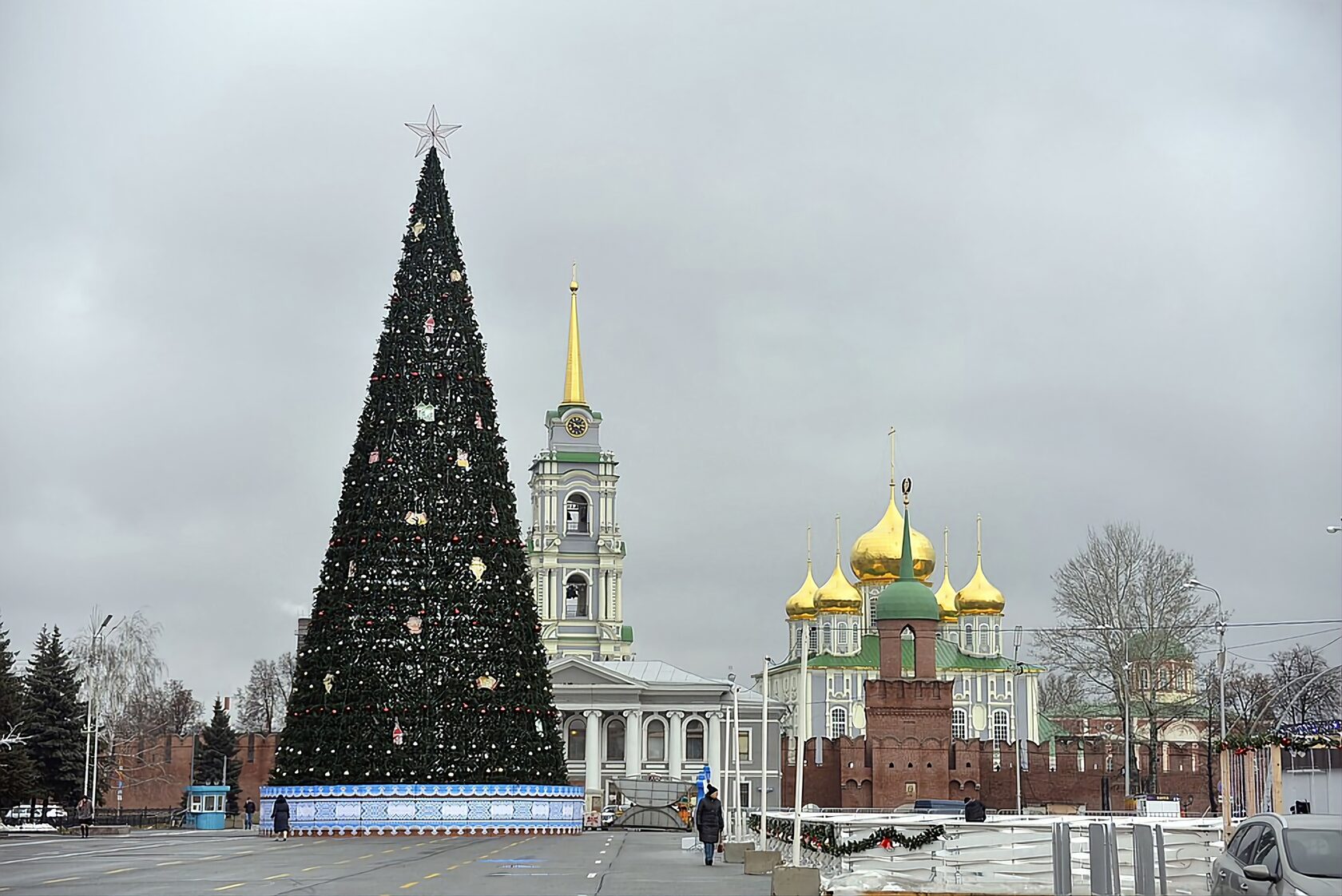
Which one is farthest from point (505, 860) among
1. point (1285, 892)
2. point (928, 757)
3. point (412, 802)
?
point (928, 757)

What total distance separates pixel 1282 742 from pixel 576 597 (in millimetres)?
84217

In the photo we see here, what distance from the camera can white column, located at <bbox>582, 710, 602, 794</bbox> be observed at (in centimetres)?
8875

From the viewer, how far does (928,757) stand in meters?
80.4

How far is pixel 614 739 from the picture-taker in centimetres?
9119

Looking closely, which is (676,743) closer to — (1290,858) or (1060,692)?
(1060,692)

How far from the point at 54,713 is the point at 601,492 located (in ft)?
152

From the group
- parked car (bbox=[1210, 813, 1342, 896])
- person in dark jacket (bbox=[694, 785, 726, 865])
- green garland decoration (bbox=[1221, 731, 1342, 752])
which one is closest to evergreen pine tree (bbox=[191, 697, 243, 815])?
person in dark jacket (bbox=[694, 785, 726, 865])

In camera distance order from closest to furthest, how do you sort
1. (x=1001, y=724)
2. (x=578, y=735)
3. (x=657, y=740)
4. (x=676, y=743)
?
(x=676, y=743) → (x=578, y=735) → (x=657, y=740) → (x=1001, y=724)

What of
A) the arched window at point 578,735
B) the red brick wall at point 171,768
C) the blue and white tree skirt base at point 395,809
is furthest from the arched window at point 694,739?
the blue and white tree skirt base at point 395,809

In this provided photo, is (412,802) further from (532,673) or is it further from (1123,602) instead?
(1123,602)

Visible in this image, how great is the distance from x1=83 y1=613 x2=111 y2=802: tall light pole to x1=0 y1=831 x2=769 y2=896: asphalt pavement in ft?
61.8

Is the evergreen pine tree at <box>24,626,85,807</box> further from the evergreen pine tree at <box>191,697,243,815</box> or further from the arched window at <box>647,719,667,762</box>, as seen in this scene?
the arched window at <box>647,719,667,762</box>

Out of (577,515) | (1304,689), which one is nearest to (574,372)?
(577,515)

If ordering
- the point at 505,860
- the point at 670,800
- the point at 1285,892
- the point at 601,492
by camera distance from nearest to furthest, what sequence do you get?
the point at 1285,892
the point at 505,860
the point at 670,800
the point at 601,492
